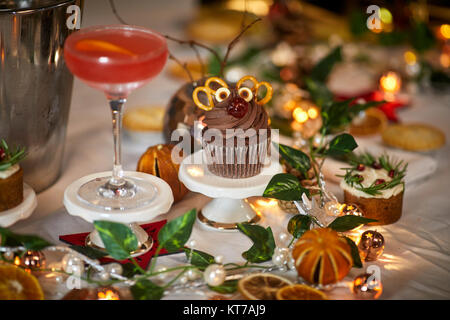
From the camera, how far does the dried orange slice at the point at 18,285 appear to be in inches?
28.9

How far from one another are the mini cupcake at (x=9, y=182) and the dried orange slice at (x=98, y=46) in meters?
0.19

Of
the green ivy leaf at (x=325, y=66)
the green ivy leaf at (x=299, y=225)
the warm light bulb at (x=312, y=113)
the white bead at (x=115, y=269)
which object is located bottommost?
the white bead at (x=115, y=269)

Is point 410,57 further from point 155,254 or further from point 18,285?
point 18,285

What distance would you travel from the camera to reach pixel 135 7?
2168mm

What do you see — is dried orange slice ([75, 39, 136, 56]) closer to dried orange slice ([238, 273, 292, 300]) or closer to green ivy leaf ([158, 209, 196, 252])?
green ivy leaf ([158, 209, 196, 252])

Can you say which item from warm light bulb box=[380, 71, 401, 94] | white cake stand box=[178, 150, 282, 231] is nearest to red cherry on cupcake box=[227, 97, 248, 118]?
white cake stand box=[178, 150, 282, 231]

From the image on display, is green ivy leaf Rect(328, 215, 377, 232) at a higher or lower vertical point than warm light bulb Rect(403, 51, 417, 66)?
lower

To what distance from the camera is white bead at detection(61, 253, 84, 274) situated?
79 cm

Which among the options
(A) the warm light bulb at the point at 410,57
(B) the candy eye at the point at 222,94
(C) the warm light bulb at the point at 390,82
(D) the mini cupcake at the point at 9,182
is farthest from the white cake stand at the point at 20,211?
(A) the warm light bulb at the point at 410,57

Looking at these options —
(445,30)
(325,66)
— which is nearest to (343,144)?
(325,66)

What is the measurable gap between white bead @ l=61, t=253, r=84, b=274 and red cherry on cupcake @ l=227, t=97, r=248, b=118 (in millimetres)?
312

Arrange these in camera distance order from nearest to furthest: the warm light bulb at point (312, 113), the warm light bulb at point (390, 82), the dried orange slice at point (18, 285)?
the dried orange slice at point (18, 285), the warm light bulb at point (312, 113), the warm light bulb at point (390, 82)

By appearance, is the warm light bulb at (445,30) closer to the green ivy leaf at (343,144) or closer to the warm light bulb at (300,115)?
the warm light bulb at (300,115)

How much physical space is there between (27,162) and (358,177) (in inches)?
22.8
